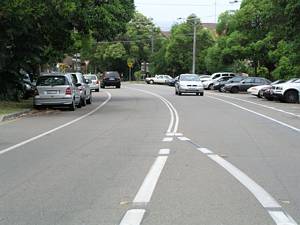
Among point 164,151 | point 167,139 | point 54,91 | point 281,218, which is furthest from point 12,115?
point 281,218

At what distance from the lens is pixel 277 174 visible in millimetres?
10227

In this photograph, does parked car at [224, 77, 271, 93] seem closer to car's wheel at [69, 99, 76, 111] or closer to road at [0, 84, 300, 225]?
car's wheel at [69, 99, 76, 111]

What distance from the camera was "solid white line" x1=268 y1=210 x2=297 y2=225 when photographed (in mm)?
6895

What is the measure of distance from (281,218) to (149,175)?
333 centimetres

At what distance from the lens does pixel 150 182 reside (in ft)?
30.7

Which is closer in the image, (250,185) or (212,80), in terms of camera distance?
(250,185)

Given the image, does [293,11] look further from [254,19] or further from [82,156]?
[82,156]

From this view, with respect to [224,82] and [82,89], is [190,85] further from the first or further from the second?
[82,89]

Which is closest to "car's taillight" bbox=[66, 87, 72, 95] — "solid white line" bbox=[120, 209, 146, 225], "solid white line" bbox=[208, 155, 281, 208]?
"solid white line" bbox=[208, 155, 281, 208]

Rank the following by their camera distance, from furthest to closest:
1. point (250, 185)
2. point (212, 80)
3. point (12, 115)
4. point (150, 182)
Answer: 1. point (212, 80)
2. point (12, 115)
3. point (150, 182)
4. point (250, 185)

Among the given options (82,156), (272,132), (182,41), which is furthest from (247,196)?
(182,41)

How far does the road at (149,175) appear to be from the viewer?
7.30 meters

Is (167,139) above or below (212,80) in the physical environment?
above

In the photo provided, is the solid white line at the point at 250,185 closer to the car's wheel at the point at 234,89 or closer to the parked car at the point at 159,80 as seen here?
the car's wheel at the point at 234,89
